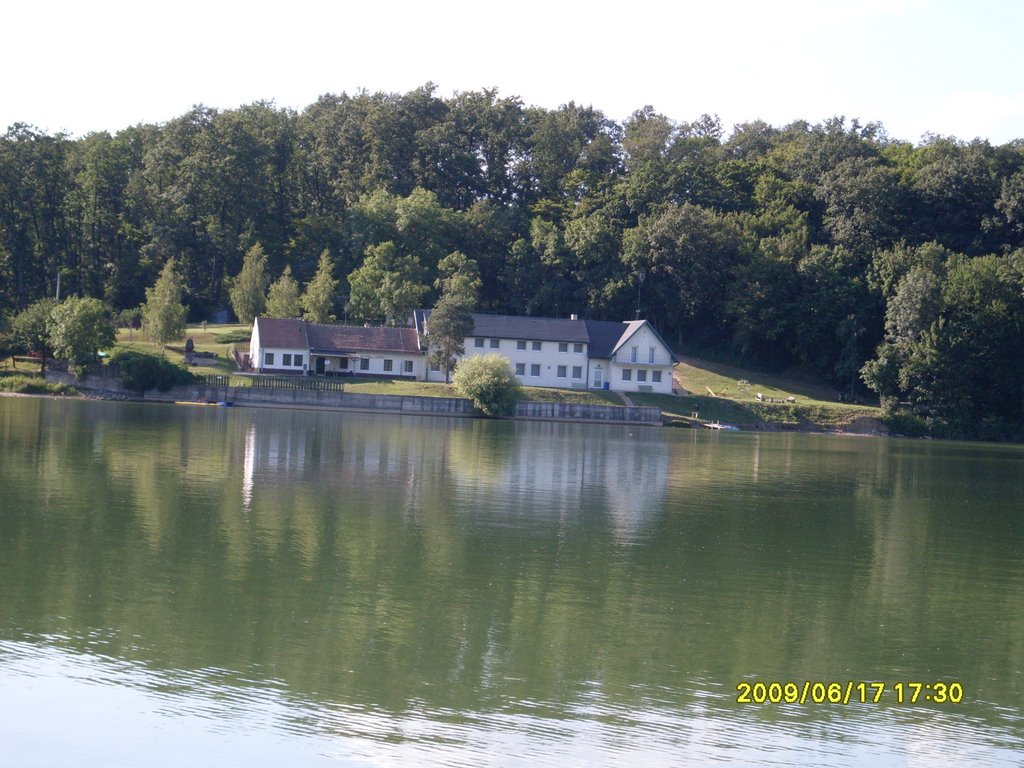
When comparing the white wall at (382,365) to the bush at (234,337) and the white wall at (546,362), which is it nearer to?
the white wall at (546,362)

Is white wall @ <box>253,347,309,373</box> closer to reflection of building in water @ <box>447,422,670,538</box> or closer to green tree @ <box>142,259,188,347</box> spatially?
green tree @ <box>142,259,188,347</box>

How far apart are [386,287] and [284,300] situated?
7.74 m

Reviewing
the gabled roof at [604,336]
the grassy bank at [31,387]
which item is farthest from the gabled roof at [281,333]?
the gabled roof at [604,336]

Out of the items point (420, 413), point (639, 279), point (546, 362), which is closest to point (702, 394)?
point (546, 362)

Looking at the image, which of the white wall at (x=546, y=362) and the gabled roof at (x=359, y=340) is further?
the white wall at (x=546, y=362)

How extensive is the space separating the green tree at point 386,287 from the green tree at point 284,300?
4378 millimetres

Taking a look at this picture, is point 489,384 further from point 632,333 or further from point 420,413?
point 632,333

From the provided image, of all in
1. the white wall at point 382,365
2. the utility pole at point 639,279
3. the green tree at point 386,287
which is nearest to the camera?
the white wall at point 382,365

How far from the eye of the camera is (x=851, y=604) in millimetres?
18609

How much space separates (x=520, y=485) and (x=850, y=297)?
54.1 metres

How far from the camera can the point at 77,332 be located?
67.7 metres

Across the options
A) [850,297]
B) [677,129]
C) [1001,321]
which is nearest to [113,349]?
[850,297]

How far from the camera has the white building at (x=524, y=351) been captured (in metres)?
78.1

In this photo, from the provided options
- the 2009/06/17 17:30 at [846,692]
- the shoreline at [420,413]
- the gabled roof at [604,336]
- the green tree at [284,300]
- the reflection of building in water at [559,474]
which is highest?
the green tree at [284,300]
